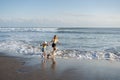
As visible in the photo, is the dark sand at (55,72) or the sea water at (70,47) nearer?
the dark sand at (55,72)

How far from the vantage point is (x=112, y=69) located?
11891 mm

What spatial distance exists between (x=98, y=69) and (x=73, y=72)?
1.43 metres

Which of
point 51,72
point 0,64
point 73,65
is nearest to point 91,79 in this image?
point 51,72

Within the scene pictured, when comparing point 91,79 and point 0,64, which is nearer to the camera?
point 91,79

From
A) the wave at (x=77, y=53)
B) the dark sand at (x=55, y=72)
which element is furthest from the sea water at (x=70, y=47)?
the dark sand at (x=55, y=72)

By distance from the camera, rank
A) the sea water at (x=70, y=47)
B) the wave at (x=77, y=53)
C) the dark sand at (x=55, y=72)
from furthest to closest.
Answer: the sea water at (x=70, y=47), the wave at (x=77, y=53), the dark sand at (x=55, y=72)

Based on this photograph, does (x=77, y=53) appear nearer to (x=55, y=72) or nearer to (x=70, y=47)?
(x=70, y=47)

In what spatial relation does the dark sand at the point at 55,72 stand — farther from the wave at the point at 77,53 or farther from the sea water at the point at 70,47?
the sea water at the point at 70,47

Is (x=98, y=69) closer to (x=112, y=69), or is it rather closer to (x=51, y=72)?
(x=112, y=69)

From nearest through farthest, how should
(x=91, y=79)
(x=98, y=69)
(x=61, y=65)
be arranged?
(x=91, y=79), (x=98, y=69), (x=61, y=65)

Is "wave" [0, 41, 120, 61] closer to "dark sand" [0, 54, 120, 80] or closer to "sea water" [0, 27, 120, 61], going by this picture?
"sea water" [0, 27, 120, 61]

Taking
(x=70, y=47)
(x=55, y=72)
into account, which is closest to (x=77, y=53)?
(x=70, y=47)

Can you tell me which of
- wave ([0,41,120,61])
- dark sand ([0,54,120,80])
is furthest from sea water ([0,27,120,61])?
dark sand ([0,54,120,80])

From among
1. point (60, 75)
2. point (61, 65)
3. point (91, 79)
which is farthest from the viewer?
point (61, 65)
